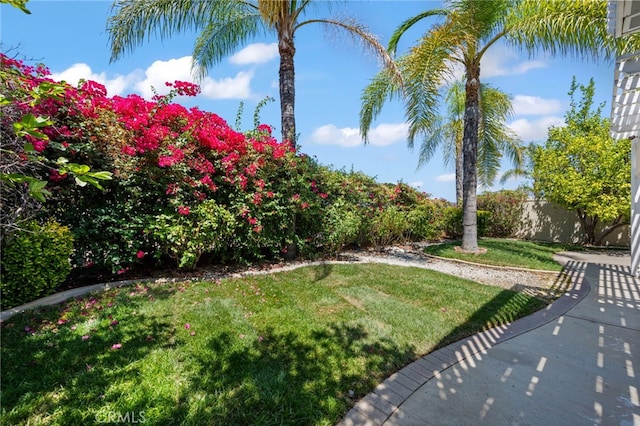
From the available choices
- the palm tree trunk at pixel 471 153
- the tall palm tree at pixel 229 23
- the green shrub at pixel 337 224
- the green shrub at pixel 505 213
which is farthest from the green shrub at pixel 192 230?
the green shrub at pixel 505 213

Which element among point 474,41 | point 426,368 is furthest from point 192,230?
point 474,41

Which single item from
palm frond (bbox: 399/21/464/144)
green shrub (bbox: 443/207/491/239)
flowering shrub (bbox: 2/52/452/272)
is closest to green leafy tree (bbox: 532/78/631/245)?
green shrub (bbox: 443/207/491/239)

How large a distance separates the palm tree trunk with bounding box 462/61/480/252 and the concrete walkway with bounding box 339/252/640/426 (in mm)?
4805

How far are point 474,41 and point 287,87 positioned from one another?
5.26 metres

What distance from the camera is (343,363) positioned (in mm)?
3254

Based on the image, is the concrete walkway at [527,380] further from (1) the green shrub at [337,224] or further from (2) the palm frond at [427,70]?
(2) the palm frond at [427,70]

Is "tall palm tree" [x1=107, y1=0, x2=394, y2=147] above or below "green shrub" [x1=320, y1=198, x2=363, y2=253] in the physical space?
above

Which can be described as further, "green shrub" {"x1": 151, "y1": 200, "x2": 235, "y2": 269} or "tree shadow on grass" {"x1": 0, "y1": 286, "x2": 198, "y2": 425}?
"green shrub" {"x1": 151, "y1": 200, "x2": 235, "y2": 269}

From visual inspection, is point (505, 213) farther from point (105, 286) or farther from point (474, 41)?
point (105, 286)

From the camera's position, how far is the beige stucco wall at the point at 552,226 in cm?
1312

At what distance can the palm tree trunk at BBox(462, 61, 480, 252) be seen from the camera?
9367 mm

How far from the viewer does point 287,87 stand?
766 centimetres

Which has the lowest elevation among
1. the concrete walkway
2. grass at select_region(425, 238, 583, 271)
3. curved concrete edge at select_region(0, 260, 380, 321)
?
the concrete walkway

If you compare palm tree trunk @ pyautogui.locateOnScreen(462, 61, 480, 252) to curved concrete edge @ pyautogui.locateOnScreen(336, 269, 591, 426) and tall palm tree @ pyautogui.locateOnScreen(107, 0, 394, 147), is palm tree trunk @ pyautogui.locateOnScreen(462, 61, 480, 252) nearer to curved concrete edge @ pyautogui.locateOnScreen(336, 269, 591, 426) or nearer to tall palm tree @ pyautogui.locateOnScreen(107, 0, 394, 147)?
tall palm tree @ pyautogui.locateOnScreen(107, 0, 394, 147)
